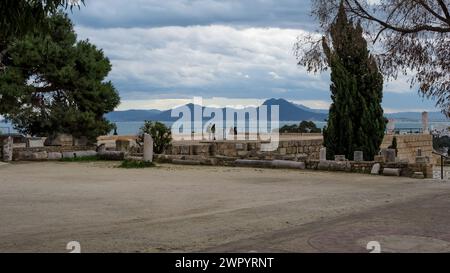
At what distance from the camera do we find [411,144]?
3766 centimetres

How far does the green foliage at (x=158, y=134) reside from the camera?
23.2 m

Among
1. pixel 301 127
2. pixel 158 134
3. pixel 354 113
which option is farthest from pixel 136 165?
pixel 301 127

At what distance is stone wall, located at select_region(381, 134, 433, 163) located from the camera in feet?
116

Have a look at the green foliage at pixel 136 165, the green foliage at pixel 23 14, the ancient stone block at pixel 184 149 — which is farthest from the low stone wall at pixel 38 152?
the green foliage at pixel 23 14

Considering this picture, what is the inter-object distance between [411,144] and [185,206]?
31.0 m

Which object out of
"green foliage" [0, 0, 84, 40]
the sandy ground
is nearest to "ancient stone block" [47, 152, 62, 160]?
the sandy ground

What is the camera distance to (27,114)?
25094mm

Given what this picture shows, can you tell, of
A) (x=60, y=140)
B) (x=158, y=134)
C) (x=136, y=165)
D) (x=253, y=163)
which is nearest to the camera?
(x=136, y=165)

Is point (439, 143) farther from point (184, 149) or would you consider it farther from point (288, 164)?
point (288, 164)

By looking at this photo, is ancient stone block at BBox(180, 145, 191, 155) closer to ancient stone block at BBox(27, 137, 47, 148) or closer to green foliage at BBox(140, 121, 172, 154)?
green foliage at BBox(140, 121, 172, 154)

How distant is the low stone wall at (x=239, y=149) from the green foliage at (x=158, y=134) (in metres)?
0.36

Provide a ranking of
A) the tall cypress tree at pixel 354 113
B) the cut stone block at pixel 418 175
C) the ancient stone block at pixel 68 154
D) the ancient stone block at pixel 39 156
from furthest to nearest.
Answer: the ancient stone block at pixel 68 154 → the tall cypress tree at pixel 354 113 → the ancient stone block at pixel 39 156 → the cut stone block at pixel 418 175

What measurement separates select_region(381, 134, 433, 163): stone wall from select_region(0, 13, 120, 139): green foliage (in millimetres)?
18322

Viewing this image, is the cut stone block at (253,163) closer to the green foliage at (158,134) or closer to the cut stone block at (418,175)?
the green foliage at (158,134)
